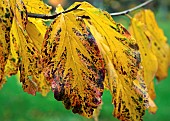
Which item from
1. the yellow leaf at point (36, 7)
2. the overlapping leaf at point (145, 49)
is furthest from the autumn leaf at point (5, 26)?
the overlapping leaf at point (145, 49)

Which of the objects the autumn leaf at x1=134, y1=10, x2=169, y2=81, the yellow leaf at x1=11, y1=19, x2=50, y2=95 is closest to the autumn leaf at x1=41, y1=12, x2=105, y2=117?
the yellow leaf at x1=11, y1=19, x2=50, y2=95

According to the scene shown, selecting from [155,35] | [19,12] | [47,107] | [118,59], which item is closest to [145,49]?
[155,35]

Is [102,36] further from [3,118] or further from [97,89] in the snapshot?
[3,118]

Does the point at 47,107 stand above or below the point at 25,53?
below

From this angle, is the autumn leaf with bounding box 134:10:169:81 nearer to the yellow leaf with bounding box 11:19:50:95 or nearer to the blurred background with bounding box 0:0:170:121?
the yellow leaf with bounding box 11:19:50:95

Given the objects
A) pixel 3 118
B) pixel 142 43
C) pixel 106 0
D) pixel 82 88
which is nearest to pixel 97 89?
pixel 82 88

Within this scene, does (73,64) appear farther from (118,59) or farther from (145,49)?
(145,49)
